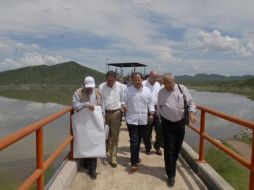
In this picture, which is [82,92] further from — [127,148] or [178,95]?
[127,148]

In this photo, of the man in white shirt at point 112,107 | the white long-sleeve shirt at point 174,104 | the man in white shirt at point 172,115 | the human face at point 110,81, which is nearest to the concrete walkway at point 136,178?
the man in white shirt at point 172,115

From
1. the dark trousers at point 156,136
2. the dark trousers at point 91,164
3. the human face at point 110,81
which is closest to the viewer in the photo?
the dark trousers at point 91,164

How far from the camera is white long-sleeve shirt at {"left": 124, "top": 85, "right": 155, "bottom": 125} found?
699cm

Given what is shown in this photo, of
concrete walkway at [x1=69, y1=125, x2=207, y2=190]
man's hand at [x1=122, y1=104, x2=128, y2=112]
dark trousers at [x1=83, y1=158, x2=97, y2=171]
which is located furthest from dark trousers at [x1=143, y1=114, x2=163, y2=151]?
dark trousers at [x1=83, y1=158, x2=97, y2=171]

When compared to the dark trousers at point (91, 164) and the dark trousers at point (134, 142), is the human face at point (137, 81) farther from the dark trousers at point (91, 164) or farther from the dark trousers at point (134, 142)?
the dark trousers at point (91, 164)

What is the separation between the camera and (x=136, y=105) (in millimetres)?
7012

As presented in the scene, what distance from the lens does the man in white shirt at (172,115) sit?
607 cm

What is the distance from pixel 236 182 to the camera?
438 inches

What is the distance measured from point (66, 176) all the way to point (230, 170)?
7.48m

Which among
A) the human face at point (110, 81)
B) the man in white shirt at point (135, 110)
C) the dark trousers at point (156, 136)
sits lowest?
the dark trousers at point (156, 136)

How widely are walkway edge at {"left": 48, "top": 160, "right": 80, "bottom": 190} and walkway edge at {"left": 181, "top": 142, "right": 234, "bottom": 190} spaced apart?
206 cm

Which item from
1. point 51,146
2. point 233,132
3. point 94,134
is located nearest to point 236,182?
point 94,134

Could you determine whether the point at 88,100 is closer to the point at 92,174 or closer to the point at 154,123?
the point at 92,174

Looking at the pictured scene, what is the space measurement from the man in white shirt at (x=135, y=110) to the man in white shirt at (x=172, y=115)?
0.74m
